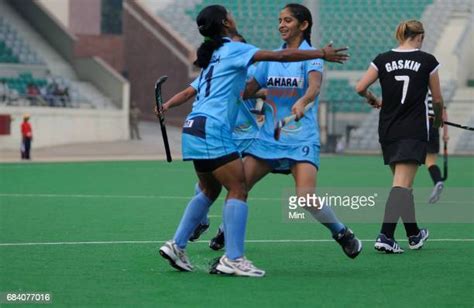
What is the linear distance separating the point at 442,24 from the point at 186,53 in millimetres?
10034

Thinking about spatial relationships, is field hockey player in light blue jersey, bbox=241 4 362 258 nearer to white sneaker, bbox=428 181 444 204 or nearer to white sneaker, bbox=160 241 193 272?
white sneaker, bbox=160 241 193 272

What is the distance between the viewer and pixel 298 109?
866 centimetres

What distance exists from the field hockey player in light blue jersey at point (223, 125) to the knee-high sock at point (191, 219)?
0.42 ft

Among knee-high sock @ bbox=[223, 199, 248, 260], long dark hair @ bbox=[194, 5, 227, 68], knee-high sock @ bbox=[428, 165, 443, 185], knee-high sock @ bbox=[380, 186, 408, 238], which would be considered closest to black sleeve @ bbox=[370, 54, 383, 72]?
knee-high sock @ bbox=[380, 186, 408, 238]

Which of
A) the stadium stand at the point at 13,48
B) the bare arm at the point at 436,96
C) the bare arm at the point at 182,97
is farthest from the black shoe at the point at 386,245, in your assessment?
the stadium stand at the point at 13,48

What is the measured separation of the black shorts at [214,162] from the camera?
860 cm

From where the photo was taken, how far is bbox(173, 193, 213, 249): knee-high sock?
8922mm

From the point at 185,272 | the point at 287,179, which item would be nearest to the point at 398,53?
the point at 185,272

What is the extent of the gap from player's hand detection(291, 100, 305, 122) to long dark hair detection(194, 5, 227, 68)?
0.68m

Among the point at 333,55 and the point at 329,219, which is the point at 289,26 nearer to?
the point at 333,55

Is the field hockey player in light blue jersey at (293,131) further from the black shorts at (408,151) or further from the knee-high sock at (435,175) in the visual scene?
the knee-high sock at (435,175)
